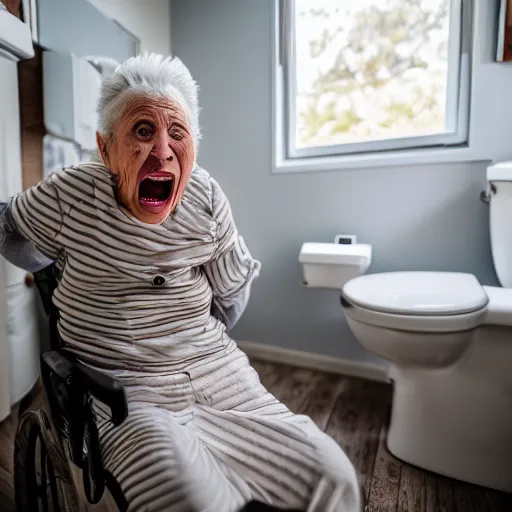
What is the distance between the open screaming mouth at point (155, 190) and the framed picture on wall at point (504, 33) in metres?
1.30

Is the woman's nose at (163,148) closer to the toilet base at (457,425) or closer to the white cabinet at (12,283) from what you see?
the white cabinet at (12,283)

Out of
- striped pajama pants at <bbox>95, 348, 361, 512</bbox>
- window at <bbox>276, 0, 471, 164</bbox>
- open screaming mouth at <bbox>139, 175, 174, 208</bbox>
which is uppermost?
window at <bbox>276, 0, 471, 164</bbox>

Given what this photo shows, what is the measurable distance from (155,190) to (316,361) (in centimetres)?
126

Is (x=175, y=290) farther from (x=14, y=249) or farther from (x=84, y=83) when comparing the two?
(x=84, y=83)

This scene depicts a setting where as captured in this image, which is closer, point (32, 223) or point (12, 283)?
point (32, 223)

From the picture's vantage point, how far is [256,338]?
169cm

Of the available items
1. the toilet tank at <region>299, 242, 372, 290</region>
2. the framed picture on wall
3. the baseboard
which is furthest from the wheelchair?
the framed picture on wall

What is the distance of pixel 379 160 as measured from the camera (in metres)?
1.47

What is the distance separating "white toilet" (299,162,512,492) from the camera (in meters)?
0.94

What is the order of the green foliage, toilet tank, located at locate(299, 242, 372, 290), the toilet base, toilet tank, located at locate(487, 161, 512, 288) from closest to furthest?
the toilet base < toilet tank, located at locate(487, 161, 512, 288) < toilet tank, located at locate(299, 242, 372, 290) < the green foliage

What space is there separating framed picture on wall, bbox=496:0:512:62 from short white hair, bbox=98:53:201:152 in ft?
3.95

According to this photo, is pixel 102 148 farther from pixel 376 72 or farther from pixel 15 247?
pixel 376 72

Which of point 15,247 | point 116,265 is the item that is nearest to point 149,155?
point 116,265

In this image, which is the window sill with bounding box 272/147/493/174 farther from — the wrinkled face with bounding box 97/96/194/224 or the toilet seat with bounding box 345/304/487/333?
the wrinkled face with bounding box 97/96/194/224
